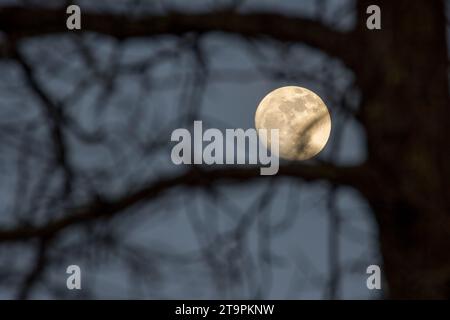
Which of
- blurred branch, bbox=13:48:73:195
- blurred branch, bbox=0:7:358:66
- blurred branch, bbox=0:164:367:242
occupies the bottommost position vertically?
blurred branch, bbox=0:164:367:242

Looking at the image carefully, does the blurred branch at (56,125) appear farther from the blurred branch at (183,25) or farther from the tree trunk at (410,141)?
the tree trunk at (410,141)

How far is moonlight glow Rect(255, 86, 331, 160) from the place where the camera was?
3490 millimetres

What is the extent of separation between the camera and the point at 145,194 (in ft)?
13.7

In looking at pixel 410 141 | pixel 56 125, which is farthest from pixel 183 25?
pixel 410 141

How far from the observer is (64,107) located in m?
4.08

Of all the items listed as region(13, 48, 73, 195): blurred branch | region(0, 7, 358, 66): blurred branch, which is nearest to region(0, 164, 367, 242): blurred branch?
region(13, 48, 73, 195): blurred branch

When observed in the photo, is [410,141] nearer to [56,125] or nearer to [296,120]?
[296,120]

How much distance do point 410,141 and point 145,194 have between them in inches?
45.9

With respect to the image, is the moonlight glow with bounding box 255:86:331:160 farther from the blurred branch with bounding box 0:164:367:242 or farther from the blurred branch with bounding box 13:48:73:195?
the blurred branch with bounding box 13:48:73:195

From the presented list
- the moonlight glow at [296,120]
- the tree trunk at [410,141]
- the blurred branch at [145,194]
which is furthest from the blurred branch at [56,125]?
the tree trunk at [410,141]

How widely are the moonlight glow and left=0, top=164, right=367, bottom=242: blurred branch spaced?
0.49 feet

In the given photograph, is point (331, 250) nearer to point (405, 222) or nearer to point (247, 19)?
point (405, 222)
